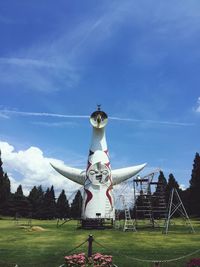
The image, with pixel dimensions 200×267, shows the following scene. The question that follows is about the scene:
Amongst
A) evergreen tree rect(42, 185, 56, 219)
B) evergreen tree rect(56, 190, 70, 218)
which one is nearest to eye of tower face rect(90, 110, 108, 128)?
evergreen tree rect(42, 185, 56, 219)

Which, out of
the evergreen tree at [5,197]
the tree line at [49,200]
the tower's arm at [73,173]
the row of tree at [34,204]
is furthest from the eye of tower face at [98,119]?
the evergreen tree at [5,197]

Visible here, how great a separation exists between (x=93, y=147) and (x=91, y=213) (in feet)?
19.5

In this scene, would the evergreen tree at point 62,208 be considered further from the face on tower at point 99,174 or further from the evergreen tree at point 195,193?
the face on tower at point 99,174

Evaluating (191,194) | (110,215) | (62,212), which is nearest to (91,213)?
(110,215)

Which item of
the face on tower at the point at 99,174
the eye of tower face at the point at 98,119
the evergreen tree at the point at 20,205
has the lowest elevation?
the face on tower at the point at 99,174

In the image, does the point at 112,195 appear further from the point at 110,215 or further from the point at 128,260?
the point at 128,260

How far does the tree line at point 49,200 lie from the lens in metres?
61.0

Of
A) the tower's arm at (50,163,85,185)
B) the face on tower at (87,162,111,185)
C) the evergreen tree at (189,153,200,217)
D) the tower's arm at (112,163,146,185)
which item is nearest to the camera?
the face on tower at (87,162,111,185)

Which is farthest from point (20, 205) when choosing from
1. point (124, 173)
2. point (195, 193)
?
point (124, 173)

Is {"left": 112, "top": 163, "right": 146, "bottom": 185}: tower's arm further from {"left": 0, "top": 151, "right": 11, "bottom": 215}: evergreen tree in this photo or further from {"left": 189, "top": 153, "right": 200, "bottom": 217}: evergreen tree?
{"left": 0, "top": 151, "right": 11, "bottom": 215}: evergreen tree

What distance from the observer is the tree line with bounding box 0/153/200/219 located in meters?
61.0

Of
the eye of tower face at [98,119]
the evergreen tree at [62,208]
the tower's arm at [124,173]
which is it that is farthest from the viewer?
the evergreen tree at [62,208]

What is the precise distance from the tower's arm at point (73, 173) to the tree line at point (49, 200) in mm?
27207

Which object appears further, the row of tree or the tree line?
the row of tree
